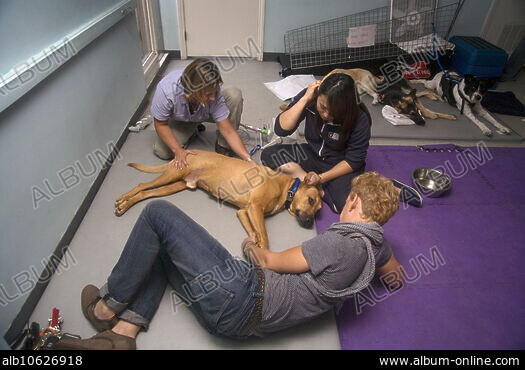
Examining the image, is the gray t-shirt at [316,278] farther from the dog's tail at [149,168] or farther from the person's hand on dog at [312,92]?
the dog's tail at [149,168]

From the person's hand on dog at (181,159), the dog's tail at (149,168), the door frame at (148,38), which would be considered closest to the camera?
the person's hand on dog at (181,159)

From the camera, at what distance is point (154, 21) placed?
158 inches

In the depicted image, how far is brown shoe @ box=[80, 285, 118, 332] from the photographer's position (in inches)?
59.6

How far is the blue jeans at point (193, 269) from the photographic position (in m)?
1.29

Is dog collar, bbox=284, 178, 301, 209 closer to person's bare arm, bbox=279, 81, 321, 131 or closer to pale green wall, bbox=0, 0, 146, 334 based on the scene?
person's bare arm, bbox=279, 81, 321, 131

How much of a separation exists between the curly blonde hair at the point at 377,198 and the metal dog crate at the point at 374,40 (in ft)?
10.2

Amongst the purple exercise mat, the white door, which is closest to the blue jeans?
the purple exercise mat

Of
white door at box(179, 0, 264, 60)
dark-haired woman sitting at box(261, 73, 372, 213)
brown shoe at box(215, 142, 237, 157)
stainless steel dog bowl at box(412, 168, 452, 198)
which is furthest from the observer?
white door at box(179, 0, 264, 60)

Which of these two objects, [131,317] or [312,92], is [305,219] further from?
[131,317]

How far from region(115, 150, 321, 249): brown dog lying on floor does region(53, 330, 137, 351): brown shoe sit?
2.87ft

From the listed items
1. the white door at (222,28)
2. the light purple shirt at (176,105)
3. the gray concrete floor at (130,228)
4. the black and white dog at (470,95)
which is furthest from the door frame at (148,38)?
the black and white dog at (470,95)

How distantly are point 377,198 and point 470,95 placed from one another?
2.84 meters
